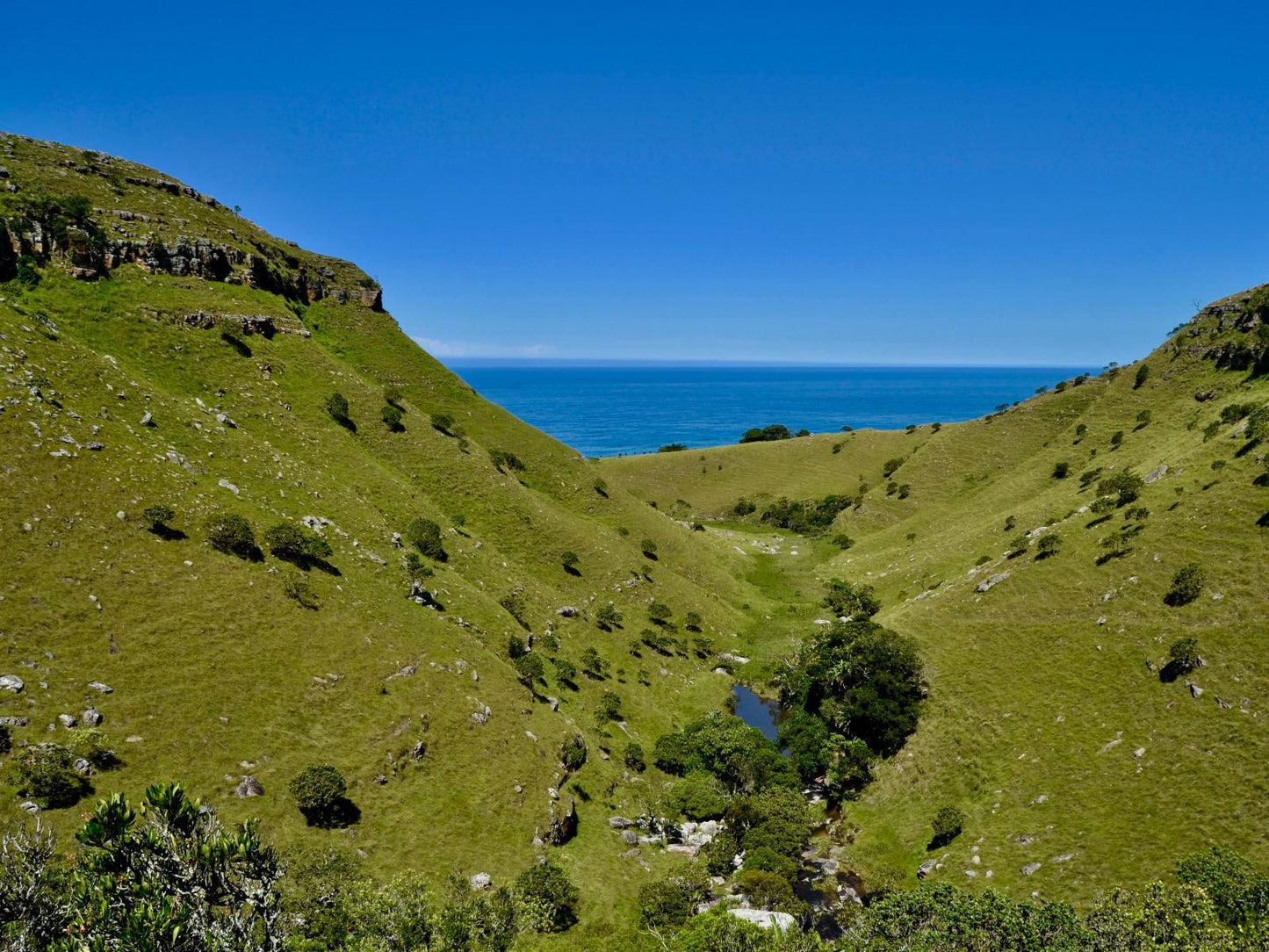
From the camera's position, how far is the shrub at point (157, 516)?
1586 inches

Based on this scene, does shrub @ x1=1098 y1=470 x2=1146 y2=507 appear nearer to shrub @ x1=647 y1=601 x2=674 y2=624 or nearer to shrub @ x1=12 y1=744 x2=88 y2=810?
shrub @ x1=647 y1=601 x2=674 y2=624

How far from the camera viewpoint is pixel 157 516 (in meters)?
40.3

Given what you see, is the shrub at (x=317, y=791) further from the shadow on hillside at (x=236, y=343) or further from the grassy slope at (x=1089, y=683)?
the shadow on hillside at (x=236, y=343)

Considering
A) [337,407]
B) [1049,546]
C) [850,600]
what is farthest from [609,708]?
[1049,546]

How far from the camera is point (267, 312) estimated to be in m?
76.6

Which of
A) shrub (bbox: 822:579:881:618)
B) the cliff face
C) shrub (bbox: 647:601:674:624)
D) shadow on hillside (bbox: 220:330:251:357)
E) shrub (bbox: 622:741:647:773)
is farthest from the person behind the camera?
shrub (bbox: 822:579:881:618)

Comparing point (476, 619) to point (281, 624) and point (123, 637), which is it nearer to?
point (281, 624)

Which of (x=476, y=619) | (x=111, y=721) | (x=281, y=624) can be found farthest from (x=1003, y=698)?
(x=111, y=721)

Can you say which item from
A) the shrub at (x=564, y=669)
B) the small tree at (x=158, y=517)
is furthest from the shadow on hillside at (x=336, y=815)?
the shrub at (x=564, y=669)

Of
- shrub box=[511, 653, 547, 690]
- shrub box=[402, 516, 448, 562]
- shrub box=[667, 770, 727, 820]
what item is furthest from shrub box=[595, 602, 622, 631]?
shrub box=[667, 770, 727, 820]

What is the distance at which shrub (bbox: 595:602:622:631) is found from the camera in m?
66.3

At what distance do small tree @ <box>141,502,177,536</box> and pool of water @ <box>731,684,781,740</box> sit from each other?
54.1 m

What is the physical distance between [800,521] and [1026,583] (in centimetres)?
7017

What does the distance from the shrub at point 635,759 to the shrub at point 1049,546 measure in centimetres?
4807
